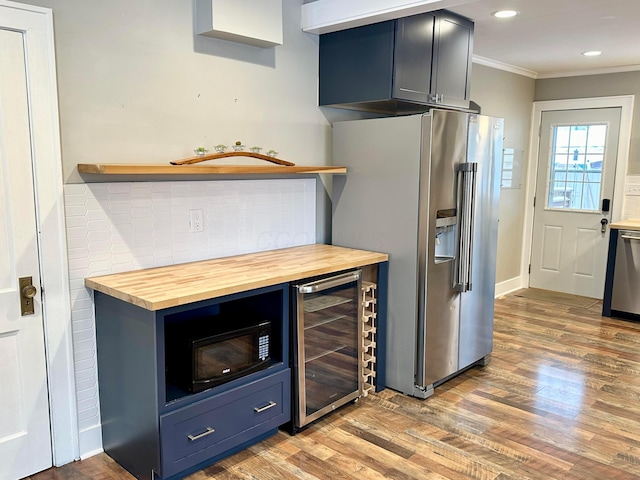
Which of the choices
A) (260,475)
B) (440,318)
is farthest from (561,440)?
(260,475)

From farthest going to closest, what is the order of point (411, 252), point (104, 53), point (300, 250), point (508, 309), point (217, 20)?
point (508, 309) < point (300, 250) < point (411, 252) < point (217, 20) < point (104, 53)

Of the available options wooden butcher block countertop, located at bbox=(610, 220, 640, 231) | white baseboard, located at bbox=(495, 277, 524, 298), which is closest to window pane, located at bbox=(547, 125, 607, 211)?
wooden butcher block countertop, located at bbox=(610, 220, 640, 231)

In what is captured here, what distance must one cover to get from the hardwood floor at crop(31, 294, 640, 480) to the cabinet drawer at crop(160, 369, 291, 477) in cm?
14

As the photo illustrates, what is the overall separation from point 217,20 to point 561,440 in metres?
2.83

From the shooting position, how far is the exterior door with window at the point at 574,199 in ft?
18.0

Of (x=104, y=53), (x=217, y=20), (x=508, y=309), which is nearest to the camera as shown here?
(x=104, y=53)

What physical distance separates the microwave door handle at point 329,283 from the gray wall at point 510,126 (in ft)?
8.94

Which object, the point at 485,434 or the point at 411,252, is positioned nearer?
the point at 485,434

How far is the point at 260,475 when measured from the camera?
2.41 m

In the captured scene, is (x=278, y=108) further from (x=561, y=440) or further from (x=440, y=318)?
(x=561, y=440)

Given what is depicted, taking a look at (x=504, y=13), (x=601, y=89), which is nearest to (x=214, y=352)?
(x=504, y=13)

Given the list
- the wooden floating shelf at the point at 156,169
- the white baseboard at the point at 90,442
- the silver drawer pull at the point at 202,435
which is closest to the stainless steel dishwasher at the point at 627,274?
the wooden floating shelf at the point at 156,169

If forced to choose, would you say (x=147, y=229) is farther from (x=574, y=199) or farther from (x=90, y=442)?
(x=574, y=199)

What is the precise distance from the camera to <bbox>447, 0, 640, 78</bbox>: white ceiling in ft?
10.5
